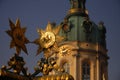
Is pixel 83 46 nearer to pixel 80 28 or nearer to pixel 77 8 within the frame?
pixel 80 28

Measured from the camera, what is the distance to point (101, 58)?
57.8 m

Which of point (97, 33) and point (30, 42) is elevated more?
point (97, 33)

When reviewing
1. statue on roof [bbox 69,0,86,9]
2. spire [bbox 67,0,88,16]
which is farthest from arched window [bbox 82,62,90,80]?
statue on roof [bbox 69,0,86,9]

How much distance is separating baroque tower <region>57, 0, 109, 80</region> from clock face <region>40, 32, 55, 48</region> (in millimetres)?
32612

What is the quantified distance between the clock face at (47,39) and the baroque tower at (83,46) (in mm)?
32612

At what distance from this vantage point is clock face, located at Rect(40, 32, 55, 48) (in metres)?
21.5

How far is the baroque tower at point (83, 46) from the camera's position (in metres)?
56.0

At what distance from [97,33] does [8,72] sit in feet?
135

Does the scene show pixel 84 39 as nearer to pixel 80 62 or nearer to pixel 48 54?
pixel 80 62

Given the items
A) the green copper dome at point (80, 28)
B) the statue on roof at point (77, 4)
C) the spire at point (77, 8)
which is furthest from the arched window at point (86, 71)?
the statue on roof at point (77, 4)

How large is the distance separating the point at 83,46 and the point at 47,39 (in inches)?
1381

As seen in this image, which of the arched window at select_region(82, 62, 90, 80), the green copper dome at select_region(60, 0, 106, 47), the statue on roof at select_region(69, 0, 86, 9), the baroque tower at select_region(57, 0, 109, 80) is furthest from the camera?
the statue on roof at select_region(69, 0, 86, 9)

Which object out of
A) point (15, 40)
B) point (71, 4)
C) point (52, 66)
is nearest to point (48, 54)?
point (52, 66)

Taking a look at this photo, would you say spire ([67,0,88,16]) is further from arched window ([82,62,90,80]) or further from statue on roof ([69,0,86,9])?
arched window ([82,62,90,80])
